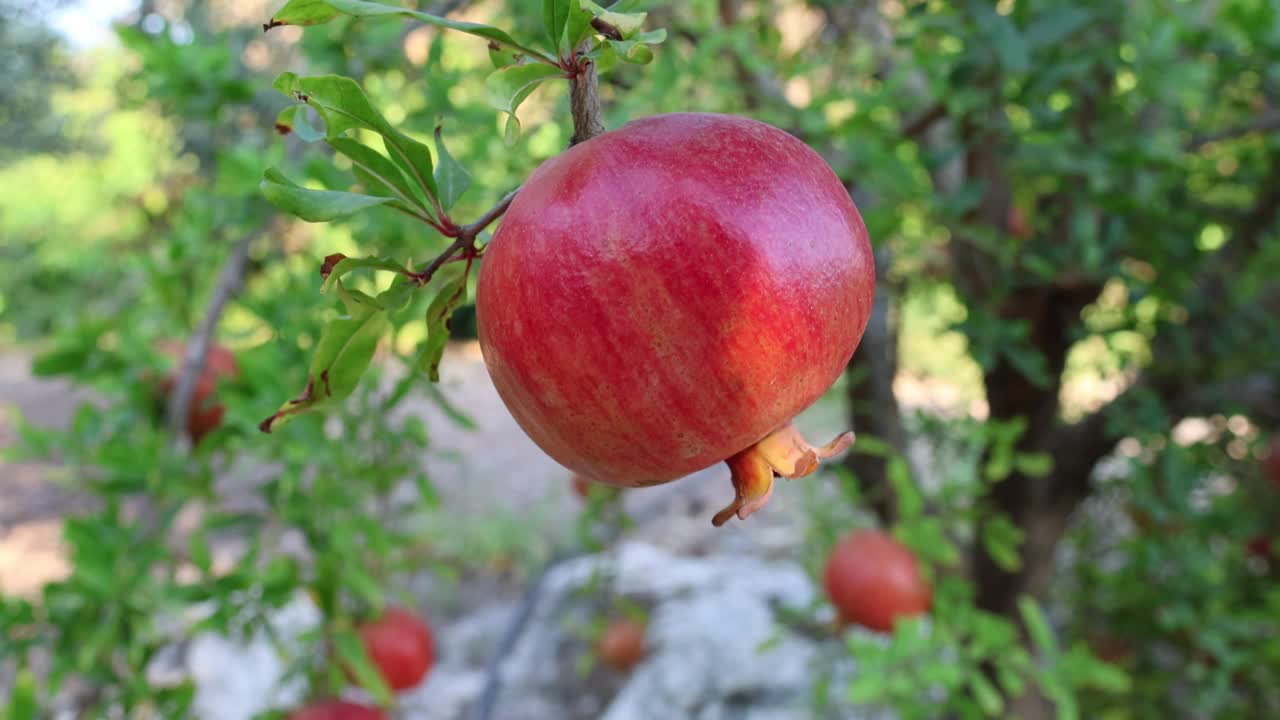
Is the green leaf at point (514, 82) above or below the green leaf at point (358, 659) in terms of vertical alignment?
above

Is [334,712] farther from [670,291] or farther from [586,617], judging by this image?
[586,617]

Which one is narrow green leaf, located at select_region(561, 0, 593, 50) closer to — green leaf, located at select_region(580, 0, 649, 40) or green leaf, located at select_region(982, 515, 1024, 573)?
green leaf, located at select_region(580, 0, 649, 40)

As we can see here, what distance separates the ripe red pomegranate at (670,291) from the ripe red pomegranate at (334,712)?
853 millimetres

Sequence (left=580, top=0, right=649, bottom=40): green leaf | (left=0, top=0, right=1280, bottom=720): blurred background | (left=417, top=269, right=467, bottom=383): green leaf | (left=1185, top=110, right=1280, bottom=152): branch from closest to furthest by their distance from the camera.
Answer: (left=580, top=0, right=649, bottom=40): green leaf < (left=417, top=269, right=467, bottom=383): green leaf < (left=0, top=0, right=1280, bottom=720): blurred background < (left=1185, top=110, right=1280, bottom=152): branch

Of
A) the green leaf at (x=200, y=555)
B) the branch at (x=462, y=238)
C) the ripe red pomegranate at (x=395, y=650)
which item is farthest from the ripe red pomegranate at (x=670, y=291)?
the ripe red pomegranate at (x=395, y=650)

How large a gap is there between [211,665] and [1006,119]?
104 inches

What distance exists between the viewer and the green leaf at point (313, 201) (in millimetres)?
363

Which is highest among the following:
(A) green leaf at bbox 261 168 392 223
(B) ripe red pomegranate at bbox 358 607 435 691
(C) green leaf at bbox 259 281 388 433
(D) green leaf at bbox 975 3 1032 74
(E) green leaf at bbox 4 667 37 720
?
(A) green leaf at bbox 261 168 392 223

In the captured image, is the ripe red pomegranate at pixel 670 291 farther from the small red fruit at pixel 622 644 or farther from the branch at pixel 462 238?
the small red fruit at pixel 622 644

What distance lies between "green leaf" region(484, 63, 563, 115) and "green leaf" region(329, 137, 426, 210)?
0.18ft

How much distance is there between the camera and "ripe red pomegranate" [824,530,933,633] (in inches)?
48.7

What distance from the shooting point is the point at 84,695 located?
0.90m

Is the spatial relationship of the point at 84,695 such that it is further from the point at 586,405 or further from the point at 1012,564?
the point at 1012,564

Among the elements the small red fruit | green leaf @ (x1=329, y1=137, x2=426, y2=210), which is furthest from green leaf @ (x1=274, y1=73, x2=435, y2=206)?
the small red fruit
